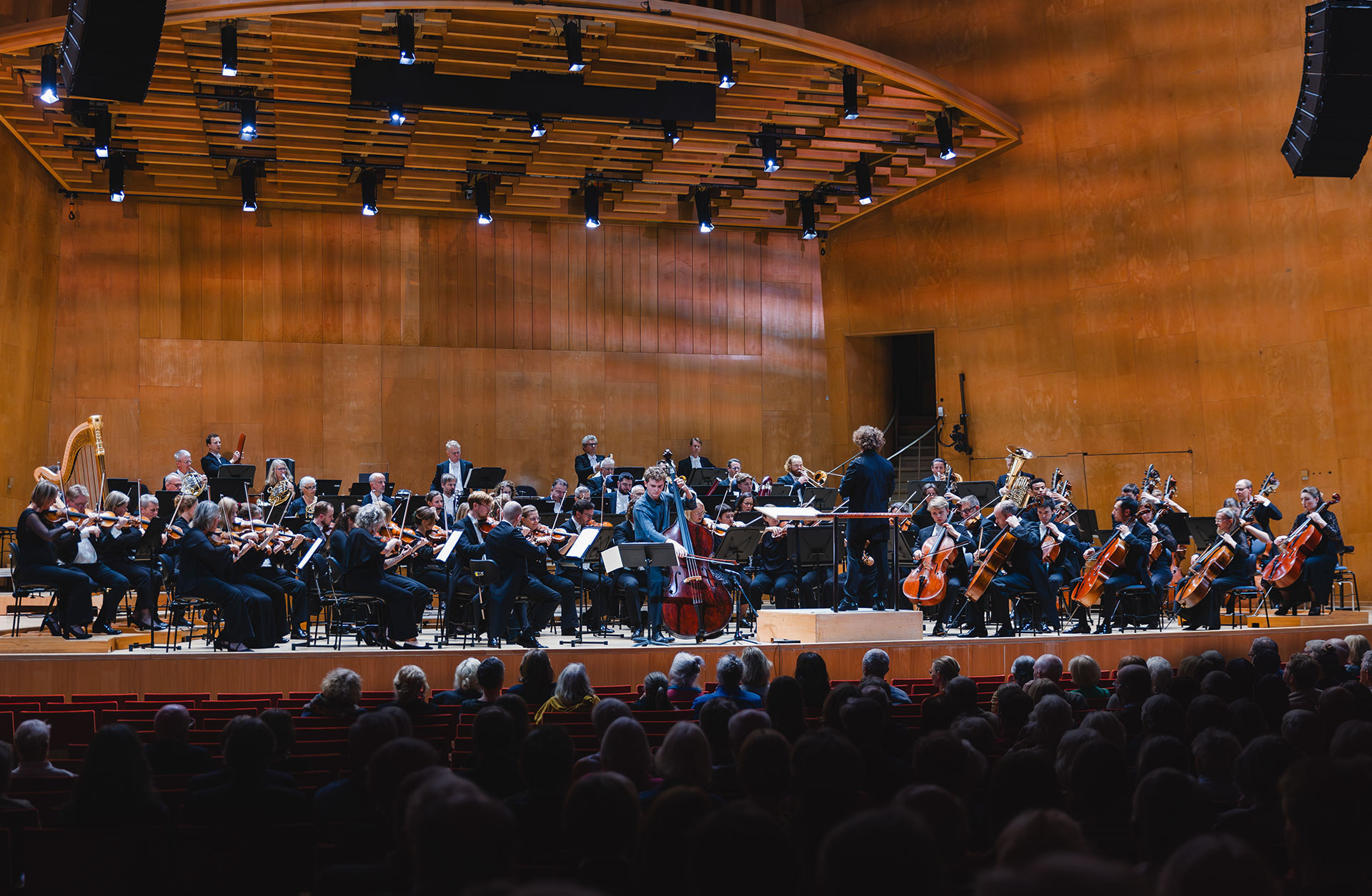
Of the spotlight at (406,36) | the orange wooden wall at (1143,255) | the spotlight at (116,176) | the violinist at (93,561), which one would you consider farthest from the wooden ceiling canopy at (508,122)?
the violinist at (93,561)

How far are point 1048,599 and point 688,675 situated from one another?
5.45 meters

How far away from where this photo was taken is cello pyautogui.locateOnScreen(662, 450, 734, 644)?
10242 mm

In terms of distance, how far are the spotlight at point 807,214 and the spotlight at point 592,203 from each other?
3172mm

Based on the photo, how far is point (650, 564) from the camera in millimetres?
9680

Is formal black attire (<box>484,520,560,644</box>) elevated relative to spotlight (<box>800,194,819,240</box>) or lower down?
lower down

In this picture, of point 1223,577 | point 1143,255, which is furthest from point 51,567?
point 1143,255

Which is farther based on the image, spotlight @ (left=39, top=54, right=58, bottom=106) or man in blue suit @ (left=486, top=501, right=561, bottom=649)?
spotlight @ (left=39, top=54, right=58, bottom=106)

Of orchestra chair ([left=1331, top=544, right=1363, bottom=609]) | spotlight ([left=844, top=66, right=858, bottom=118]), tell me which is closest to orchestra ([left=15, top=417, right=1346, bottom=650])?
orchestra chair ([left=1331, top=544, right=1363, bottom=609])

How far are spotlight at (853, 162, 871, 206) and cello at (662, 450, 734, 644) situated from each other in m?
7.08

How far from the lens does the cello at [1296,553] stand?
11586 mm

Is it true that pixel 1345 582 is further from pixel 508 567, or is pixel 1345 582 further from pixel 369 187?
pixel 369 187

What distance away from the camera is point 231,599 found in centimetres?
932

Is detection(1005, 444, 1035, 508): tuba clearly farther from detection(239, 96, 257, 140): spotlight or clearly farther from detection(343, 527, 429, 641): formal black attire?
detection(239, 96, 257, 140): spotlight

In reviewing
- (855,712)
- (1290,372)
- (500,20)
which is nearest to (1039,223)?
(1290,372)
